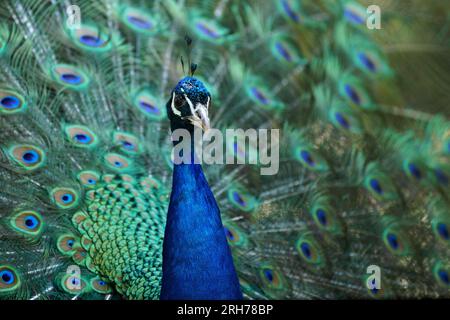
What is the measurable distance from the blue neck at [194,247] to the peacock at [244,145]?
29cm

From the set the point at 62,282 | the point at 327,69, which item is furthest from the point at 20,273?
the point at 327,69

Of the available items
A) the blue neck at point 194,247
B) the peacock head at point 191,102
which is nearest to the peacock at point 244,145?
the blue neck at point 194,247

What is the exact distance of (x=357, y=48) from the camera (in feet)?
6.90

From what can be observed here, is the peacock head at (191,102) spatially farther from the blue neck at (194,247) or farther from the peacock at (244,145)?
the peacock at (244,145)

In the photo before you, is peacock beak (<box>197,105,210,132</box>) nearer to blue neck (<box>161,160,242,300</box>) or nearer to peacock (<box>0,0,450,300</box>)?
blue neck (<box>161,160,242,300</box>)

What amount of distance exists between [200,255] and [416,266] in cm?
89

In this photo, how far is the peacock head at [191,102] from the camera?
5.43ft

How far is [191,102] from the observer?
1.69 meters

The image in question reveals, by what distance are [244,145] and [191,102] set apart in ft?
1.99

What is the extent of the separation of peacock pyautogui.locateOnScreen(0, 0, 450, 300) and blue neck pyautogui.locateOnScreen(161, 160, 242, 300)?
0.29 meters

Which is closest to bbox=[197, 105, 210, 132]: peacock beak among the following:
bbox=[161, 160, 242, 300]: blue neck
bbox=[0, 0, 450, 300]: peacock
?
bbox=[161, 160, 242, 300]: blue neck

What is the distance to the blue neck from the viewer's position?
174 centimetres

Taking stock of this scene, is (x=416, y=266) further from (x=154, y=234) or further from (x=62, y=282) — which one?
(x=62, y=282)

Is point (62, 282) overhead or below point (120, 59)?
below
